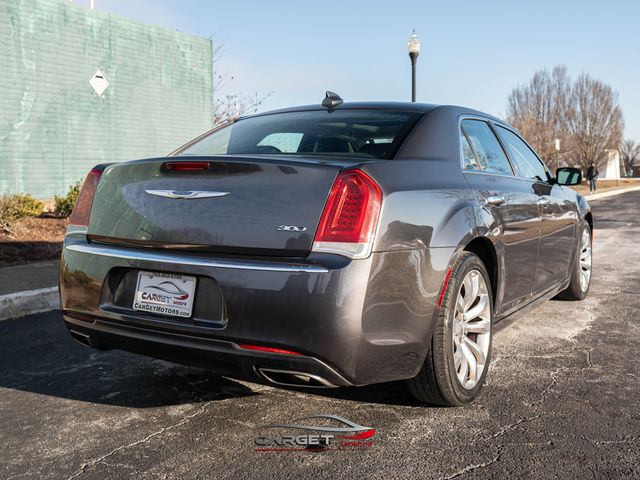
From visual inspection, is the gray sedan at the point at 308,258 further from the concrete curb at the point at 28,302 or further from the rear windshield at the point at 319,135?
the concrete curb at the point at 28,302

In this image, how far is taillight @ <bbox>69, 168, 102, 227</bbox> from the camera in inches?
125

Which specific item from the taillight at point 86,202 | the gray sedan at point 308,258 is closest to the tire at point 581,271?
the gray sedan at point 308,258

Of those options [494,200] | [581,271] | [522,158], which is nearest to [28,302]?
[494,200]

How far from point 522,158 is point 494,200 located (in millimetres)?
1295

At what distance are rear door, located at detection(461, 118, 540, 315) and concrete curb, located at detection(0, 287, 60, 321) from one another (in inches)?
156

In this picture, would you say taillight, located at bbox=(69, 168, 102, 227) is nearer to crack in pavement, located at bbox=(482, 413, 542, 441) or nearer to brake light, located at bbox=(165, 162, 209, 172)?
brake light, located at bbox=(165, 162, 209, 172)

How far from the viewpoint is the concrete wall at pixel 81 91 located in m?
12.5

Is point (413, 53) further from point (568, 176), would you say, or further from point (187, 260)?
point (187, 260)

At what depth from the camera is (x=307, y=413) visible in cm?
307

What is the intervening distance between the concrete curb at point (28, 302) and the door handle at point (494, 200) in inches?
159

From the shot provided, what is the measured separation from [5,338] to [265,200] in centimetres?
300

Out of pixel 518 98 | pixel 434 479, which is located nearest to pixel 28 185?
pixel 434 479

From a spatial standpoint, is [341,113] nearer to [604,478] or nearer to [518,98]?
[604,478]

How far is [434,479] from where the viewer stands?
2395mm
